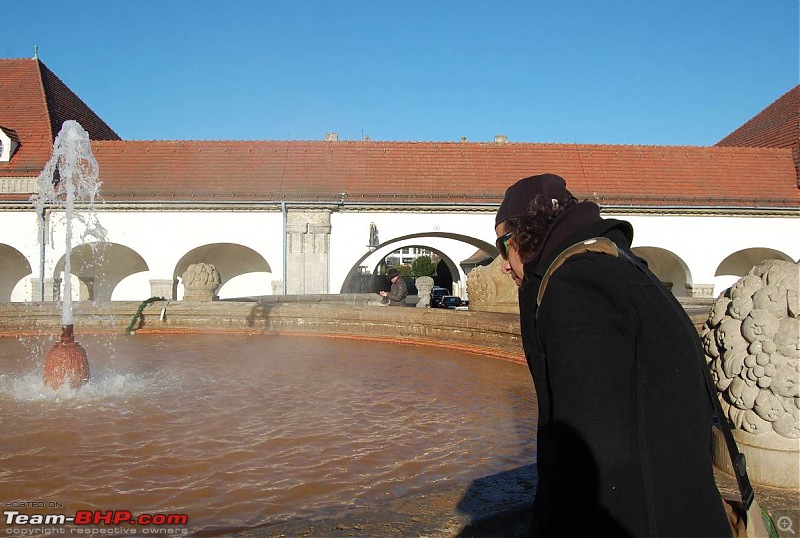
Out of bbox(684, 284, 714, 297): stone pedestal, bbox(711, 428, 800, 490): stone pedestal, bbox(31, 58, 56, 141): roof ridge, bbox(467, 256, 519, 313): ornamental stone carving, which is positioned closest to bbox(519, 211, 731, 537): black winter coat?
bbox(711, 428, 800, 490): stone pedestal

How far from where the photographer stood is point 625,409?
1306 mm

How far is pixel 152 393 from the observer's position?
5.61 m

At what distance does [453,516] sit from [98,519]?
1738 mm

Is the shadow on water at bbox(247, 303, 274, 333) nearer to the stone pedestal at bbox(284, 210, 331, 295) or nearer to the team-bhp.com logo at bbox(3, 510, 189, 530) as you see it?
the team-bhp.com logo at bbox(3, 510, 189, 530)

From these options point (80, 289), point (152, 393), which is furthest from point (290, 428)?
point (80, 289)

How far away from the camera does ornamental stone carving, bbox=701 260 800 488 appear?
2.79 meters

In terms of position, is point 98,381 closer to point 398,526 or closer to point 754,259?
point 398,526

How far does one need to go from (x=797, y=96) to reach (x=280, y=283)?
20.1 meters

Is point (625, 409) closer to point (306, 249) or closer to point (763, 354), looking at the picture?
point (763, 354)

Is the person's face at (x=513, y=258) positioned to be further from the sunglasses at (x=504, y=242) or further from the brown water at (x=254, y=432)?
the brown water at (x=254, y=432)

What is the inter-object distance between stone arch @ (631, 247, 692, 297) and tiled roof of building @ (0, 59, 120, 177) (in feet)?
65.3

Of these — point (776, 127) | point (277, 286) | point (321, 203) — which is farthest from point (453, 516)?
point (776, 127)

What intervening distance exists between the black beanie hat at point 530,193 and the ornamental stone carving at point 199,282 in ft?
32.2

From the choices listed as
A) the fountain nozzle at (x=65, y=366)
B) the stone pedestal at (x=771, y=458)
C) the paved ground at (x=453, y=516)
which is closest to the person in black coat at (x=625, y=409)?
the paved ground at (x=453, y=516)
